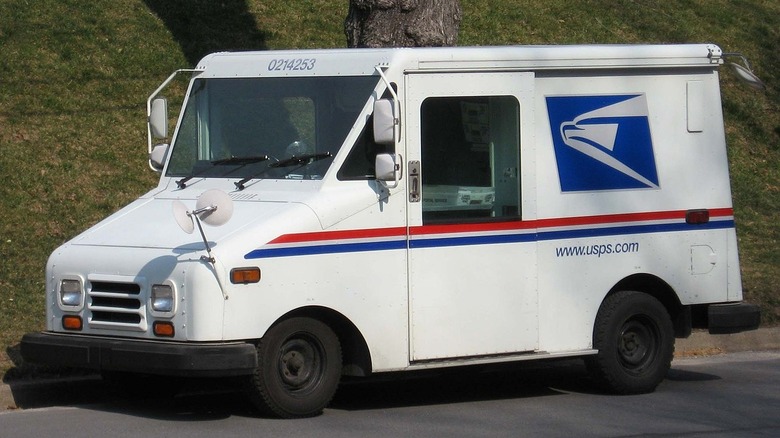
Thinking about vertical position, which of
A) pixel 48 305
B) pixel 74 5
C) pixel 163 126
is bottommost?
pixel 48 305

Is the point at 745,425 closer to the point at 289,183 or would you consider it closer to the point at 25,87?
the point at 289,183

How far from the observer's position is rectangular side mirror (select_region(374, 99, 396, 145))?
26.2ft

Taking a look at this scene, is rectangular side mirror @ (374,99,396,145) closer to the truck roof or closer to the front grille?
the truck roof

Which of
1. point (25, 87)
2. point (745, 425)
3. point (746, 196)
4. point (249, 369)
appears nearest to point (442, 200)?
point (249, 369)

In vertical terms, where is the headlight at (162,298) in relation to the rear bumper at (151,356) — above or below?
above

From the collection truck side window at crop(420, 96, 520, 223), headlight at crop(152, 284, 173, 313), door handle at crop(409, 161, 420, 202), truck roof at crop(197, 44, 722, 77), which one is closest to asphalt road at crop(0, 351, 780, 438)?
headlight at crop(152, 284, 173, 313)

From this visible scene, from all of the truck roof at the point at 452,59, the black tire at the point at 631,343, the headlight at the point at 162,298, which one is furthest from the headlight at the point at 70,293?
the black tire at the point at 631,343

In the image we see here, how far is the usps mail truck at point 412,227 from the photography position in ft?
25.5

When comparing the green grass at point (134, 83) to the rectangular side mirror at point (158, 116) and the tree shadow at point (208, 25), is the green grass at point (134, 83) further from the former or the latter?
the rectangular side mirror at point (158, 116)

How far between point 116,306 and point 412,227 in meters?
1.95

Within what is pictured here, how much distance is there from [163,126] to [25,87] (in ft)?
18.6

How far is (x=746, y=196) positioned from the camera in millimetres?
16078

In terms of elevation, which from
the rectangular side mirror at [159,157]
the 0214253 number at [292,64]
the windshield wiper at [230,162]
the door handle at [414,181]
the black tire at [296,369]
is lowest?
the black tire at [296,369]

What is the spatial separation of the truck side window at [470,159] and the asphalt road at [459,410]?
1.32 meters
